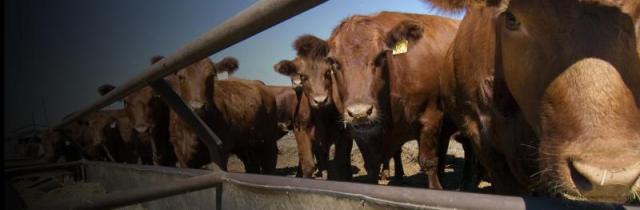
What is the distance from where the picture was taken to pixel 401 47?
422 centimetres

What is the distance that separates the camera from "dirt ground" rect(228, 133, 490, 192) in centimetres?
707

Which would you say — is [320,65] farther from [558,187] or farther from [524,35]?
[558,187]

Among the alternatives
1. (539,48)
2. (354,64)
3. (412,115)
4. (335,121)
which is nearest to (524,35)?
(539,48)

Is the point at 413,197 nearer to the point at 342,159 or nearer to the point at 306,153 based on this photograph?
the point at 342,159

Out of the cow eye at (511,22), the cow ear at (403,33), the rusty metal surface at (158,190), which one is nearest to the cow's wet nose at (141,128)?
the rusty metal surface at (158,190)

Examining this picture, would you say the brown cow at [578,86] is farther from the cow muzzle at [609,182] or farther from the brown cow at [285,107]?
the brown cow at [285,107]

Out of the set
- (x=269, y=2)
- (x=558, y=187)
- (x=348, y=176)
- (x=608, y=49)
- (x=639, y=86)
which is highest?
(x=269, y=2)

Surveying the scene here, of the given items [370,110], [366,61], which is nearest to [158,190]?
[370,110]

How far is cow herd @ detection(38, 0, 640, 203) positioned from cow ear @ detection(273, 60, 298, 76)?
19 mm

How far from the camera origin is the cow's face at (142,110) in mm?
7027

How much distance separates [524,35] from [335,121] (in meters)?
3.77

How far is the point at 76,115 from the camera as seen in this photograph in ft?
13.8

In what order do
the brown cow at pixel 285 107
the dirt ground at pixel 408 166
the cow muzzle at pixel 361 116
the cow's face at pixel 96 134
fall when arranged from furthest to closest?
the cow's face at pixel 96 134
the brown cow at pixel 285 107
the dirt ground at pixel 408 166
the cow muzzle at pixel 361 116

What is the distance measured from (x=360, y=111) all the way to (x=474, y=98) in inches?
42.3
